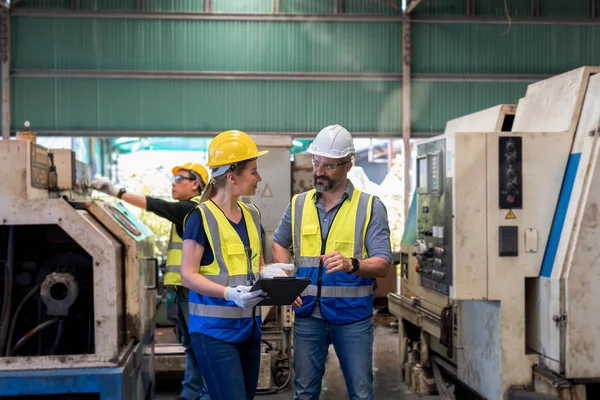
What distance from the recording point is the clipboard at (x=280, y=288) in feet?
7.19

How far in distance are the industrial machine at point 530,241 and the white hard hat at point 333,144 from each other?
0.93 m

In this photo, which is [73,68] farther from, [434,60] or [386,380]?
[386,380]

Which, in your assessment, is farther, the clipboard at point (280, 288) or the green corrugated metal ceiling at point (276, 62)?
the green corrugated metal ceiling at point (276, 62)

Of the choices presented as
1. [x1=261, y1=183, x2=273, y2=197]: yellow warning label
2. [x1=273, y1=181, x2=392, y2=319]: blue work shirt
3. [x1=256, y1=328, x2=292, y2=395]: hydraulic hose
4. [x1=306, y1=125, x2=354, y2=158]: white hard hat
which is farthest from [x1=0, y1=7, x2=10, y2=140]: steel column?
[x1=306, y1=125, x2=354, y2=158]: white hard hat

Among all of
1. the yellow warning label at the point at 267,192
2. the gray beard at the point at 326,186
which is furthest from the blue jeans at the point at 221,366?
the yellow warning label at the point at 267,192

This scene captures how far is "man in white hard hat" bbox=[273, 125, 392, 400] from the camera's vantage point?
2.72m

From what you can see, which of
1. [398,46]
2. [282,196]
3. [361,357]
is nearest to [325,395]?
[282,196]

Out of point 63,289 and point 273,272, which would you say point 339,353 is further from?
point 63,289

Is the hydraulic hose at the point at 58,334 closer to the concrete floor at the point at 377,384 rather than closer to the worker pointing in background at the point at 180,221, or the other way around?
the worker pointing in background at the point at 180,221

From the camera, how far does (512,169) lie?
3562mm

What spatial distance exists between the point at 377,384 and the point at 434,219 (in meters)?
1.73

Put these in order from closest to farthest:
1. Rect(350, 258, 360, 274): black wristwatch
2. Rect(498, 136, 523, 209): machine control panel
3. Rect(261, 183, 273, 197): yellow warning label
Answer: Rect(350, 258, 360, 274): black wristwatch → Rect(498, 136, 523, 209): machine control panel → Rect(261, 183, 273, 197): yellow warning label

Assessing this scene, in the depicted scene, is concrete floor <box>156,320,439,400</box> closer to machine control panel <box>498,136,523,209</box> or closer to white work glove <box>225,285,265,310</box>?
machine control panel <box>498,136,523,209</box>

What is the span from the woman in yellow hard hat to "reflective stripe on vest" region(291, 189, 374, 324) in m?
0.33
